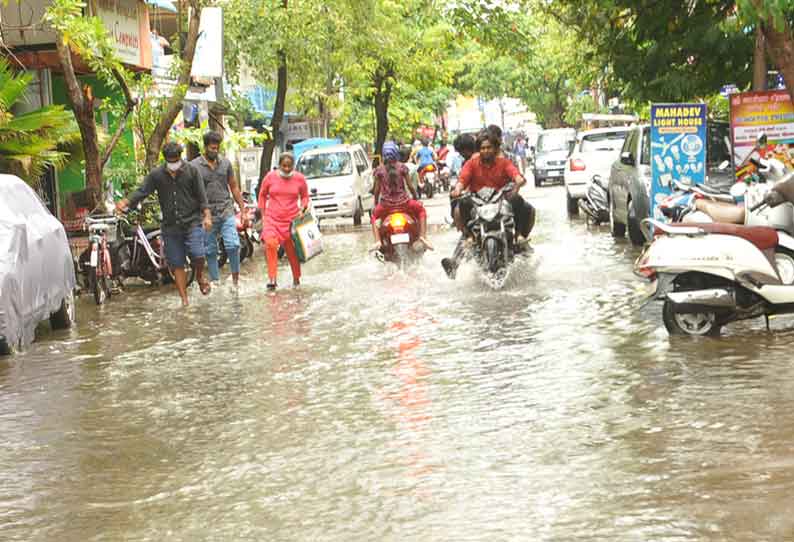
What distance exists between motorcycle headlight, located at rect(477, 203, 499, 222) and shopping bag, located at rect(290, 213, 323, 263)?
2.73 m

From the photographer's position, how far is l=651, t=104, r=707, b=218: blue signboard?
18.6 metres

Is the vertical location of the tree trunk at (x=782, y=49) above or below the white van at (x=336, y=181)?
above

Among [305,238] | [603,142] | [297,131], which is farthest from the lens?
[297,131]

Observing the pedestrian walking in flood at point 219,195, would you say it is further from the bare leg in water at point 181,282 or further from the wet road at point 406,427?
the wet road at point 406,427

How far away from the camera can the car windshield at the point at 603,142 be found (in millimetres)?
28484

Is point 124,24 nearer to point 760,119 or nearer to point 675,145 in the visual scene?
point 675,145

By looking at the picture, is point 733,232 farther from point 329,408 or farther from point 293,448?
point 293,448

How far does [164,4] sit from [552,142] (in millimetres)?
21544

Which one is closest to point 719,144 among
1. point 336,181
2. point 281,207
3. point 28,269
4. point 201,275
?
point 281,207

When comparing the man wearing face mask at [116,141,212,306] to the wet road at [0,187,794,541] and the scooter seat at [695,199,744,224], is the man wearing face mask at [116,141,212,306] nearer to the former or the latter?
the wet road at [0,187,794,541]

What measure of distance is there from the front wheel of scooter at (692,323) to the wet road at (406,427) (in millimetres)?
123

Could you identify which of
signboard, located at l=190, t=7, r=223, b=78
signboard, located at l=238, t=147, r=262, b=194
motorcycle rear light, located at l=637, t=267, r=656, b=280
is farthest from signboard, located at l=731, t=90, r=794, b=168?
signboard, located at l=238, t=147, r=262, b=194

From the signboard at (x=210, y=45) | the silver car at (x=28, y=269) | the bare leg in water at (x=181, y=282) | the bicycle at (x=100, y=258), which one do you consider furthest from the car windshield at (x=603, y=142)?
the silver car at (x=28, y=269)

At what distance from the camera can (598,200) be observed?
79.5ft
